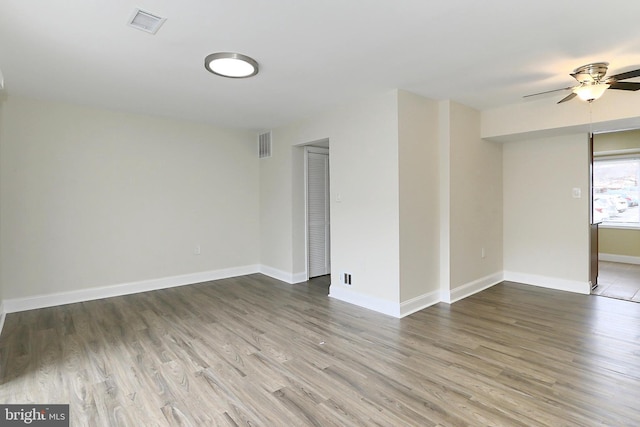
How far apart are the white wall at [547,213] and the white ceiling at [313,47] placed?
1.12 meters

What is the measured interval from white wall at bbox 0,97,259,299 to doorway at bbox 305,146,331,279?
3.41ft

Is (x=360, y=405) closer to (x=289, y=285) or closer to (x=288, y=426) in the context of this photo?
(x=288, y=426)

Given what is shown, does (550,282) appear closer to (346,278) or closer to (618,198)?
(346,278)

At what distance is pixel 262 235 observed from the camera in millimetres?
5707

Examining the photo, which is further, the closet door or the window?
the window

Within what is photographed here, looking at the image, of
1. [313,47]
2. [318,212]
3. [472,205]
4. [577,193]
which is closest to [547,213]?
[577,193]

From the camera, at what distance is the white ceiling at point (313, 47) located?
6.69ft

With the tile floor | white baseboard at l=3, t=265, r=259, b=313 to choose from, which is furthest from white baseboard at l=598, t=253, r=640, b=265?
white baseboard at l=3, t=265, r=259, b=313

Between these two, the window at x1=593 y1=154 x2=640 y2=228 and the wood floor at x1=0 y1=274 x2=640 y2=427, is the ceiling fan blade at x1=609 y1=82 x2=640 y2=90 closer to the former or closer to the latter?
the wood floor at x1=0 y1=274 x2=640 y2=427

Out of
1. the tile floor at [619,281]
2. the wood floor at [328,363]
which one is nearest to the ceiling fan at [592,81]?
the wood floor at [328,363]

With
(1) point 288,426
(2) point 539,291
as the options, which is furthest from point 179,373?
(2) point 539,291

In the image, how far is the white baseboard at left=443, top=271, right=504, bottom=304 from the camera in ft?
13.3

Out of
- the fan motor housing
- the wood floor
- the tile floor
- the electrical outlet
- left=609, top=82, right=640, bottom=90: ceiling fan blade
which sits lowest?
the wood floor

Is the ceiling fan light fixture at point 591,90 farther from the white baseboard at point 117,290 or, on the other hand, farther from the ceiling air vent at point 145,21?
the white baseboard at point 117,290
